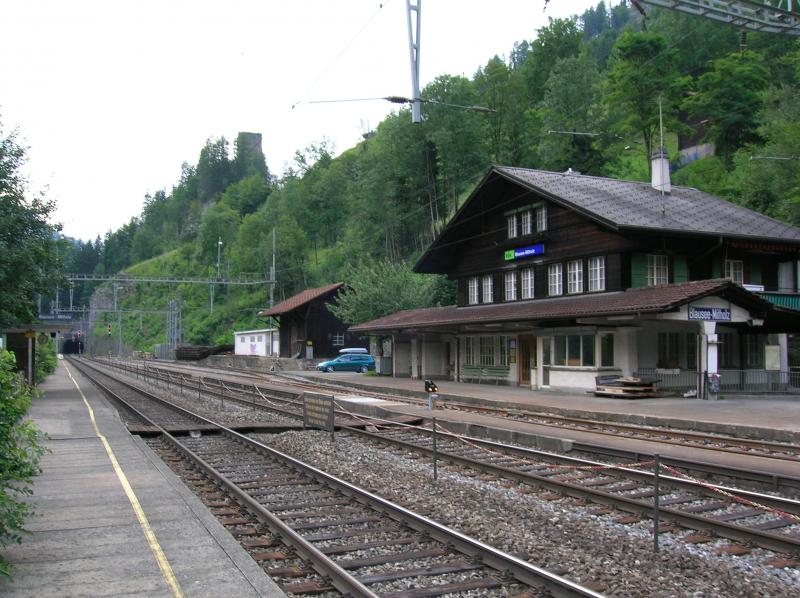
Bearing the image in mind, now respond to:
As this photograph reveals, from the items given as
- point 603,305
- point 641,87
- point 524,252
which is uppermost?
point 641,87

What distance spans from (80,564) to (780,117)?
53884mm

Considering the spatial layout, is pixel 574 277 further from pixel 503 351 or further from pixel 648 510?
pixel 648 510

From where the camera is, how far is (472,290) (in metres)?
37.6

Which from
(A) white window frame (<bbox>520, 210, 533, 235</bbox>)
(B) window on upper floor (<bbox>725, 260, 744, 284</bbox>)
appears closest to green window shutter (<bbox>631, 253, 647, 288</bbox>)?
(B) window on upper floor (<bbox>725, 260, 744, 284</bbox>)

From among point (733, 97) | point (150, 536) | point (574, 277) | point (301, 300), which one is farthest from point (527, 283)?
point (733, 97)

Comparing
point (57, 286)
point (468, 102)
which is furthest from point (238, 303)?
point (57, 286)

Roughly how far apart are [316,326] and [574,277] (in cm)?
3347

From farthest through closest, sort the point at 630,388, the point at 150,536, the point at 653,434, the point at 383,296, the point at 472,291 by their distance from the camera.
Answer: the point at 383,296, the point at 472,291, the point at 630,388, the point at 653,434, the point at 150,536

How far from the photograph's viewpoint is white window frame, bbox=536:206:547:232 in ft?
105

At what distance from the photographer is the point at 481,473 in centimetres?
1216

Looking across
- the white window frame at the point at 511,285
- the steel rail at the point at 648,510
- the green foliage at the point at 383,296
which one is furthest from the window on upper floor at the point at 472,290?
the steel rail at the point at 648,510

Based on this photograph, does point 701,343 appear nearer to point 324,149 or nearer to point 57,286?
point 57,286

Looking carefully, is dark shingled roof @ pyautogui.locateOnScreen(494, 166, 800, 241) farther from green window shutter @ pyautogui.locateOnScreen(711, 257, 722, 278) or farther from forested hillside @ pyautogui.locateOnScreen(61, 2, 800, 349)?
forested hillside @ pyautogui.locateOnScreen(61, 2, 800, 349)

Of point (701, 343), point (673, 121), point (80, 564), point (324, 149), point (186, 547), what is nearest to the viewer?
point (80, 564)
